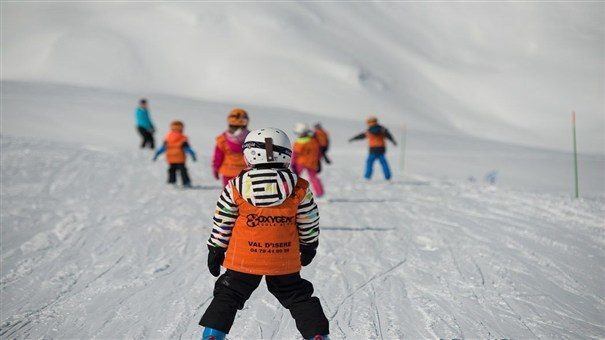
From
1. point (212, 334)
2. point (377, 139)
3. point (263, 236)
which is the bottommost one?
point (212, 334)

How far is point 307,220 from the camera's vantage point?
12.0ft

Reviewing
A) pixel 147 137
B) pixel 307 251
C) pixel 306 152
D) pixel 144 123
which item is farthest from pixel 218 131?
pixel 307 251

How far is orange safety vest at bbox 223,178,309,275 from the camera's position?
3545mm

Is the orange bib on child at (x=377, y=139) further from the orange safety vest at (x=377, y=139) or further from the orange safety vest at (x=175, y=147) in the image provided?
the orange safety vest at (x=175, y=147)

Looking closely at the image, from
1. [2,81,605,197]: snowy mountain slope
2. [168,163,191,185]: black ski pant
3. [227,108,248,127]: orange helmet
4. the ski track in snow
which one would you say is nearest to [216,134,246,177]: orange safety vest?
[227,108,248,127]: orange helmet

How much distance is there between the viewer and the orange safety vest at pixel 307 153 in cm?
989

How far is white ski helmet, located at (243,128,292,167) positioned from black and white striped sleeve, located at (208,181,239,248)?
26 centimetres

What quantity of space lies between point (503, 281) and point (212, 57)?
54.2 m

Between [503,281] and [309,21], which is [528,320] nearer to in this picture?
[503,281]

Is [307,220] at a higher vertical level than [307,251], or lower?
higher

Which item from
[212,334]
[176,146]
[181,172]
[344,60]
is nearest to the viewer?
[212,334]

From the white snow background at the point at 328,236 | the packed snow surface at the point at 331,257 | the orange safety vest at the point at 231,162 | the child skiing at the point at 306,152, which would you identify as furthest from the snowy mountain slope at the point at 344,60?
the orange safety vest at the point at 231,162

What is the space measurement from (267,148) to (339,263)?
10.8 ft

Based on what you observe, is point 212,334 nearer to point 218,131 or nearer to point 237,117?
point 237,117
